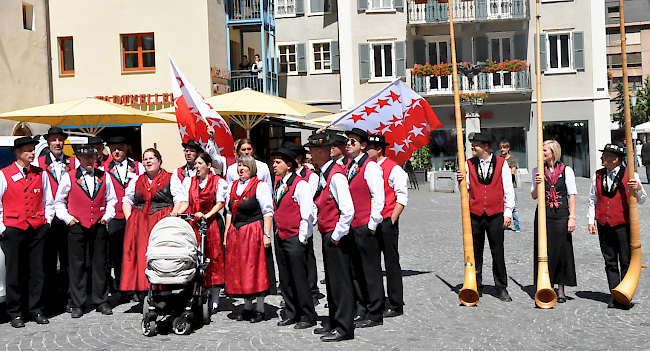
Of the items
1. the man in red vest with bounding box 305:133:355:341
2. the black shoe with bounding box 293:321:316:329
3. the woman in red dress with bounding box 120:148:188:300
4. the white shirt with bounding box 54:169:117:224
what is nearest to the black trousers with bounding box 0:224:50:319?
the white shirt with bounding box 54:169:117:224

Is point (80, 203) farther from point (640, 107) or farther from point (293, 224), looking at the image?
point (640, 107)

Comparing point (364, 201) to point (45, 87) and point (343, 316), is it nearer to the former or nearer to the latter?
point (343, 316)

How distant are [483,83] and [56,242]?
91.7ft

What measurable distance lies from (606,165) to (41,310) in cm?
641

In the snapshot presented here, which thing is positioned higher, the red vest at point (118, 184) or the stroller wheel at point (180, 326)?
the red vest at point (118, 184)

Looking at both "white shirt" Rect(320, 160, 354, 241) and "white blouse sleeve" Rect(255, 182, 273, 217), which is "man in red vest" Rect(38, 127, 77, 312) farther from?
"white shirt" Rect(320, 160, 354, 241)

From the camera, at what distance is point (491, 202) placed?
878cm

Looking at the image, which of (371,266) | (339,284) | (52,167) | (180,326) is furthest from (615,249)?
(52,167)

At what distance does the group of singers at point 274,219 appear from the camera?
24.7ft

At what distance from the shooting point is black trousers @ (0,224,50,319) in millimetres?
8070

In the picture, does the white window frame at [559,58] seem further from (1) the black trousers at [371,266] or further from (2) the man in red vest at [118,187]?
(1) the black trousers at [371,266]

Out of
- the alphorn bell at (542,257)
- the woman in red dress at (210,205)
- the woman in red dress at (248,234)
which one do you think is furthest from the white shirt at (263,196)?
the alphorn bell at (542,257)

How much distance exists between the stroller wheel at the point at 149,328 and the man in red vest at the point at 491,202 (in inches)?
149

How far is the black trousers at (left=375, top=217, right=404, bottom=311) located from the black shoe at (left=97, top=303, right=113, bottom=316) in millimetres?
3084
